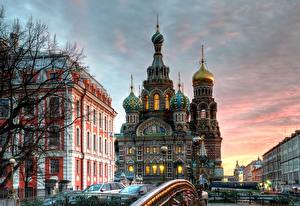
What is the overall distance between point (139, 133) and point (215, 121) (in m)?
29.2

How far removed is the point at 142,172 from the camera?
125 meters

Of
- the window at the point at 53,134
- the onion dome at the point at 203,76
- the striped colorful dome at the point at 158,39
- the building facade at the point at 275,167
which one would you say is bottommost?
the building facade at the point at 275,167

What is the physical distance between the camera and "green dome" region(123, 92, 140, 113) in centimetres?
13175

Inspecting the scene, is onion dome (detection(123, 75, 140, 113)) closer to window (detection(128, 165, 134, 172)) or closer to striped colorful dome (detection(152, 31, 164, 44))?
window (detection(128, 165, 134, 172))

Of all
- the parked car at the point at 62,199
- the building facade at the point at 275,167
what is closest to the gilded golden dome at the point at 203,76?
the building facade at the point at 275,167

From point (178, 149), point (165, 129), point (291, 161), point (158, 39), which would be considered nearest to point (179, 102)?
point (165, 129)

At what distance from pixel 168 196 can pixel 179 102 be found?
397 feet

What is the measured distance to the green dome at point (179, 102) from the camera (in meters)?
126

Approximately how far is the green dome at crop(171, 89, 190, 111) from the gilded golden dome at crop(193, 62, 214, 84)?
62.2 ft

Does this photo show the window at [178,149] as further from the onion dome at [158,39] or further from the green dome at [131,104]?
the onion dome at [158,39]

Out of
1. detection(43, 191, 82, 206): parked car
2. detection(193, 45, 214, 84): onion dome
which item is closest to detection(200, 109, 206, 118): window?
detection(193, 45, 214, 84): onion dome

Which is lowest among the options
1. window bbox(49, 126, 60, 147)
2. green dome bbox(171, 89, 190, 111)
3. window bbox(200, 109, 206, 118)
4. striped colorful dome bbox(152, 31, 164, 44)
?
window bbox(49, 126, 60, 147)

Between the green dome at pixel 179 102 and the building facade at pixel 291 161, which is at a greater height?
the green dome at pixel 179 102

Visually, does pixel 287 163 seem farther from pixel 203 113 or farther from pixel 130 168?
pixel 130 168
